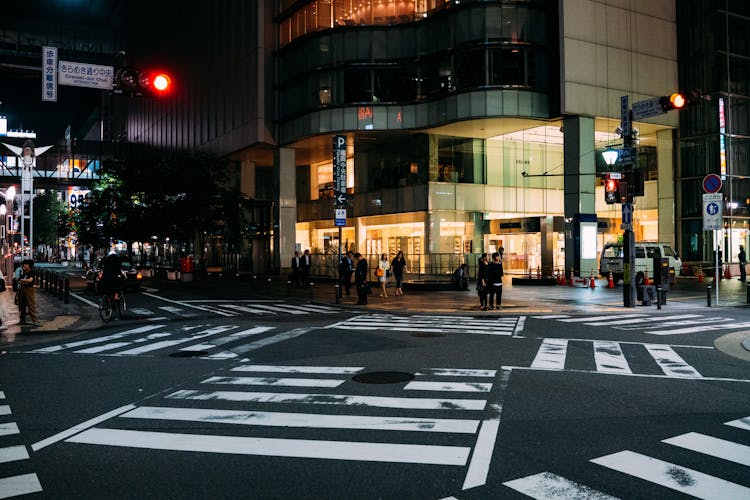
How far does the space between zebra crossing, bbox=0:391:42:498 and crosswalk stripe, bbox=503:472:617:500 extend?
4.12 m

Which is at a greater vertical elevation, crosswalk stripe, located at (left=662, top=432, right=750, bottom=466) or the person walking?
the person walking

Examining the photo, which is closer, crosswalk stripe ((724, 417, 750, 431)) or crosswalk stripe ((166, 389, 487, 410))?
crosswalk stripe ((724, 417, 750, 431))

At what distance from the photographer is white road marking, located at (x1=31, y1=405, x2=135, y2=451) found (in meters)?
6.59

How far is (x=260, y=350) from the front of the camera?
13141mm

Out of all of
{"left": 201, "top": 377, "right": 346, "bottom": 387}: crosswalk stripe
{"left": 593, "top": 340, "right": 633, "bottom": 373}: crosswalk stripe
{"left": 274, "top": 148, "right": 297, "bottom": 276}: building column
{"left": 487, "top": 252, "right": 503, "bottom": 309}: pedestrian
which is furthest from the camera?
{"left": 274, "top": 148, "right": 297, "bottom": 276}: building column

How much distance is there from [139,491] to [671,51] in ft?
156

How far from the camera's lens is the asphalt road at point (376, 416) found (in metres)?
5.39

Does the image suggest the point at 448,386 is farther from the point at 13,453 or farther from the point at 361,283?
the point at 361,283

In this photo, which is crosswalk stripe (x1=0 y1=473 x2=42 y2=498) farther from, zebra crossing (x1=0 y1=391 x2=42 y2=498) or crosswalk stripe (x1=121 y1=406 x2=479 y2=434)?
crosswalk stripe (x1=121 y1=406 x2=479 y2=434)

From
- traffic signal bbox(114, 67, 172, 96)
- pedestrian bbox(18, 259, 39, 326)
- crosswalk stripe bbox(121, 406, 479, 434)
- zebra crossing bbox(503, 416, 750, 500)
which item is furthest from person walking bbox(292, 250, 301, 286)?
zebra crossing bbox(503, 416, 750, 500)

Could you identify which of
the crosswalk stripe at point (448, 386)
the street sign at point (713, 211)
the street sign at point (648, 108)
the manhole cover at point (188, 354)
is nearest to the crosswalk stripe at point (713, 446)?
the crosswalk stripe at point (448, 386)

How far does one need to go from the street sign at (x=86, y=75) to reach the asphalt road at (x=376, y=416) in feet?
20.6

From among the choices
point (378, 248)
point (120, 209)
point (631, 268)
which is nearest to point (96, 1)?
point (120, 209)

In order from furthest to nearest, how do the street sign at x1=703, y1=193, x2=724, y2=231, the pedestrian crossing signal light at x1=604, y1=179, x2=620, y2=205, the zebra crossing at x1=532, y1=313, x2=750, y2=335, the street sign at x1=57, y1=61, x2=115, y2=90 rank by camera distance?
the pedestrian crossing signal light at x1=604, y1=179, x2=620, y2=205 → the street sign at x1=703, y1=193, x2=724, y2=231 → the zebra crossing at x1=532, y1=313, x2=750, y2=335 → the street sign at x1=57, y1=61, x2=115, y2=90
